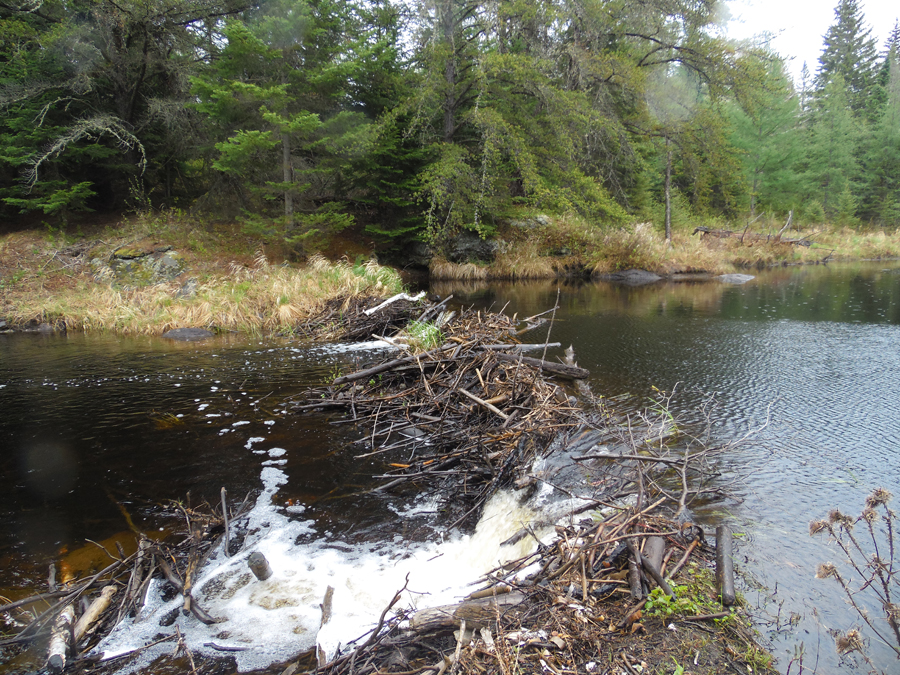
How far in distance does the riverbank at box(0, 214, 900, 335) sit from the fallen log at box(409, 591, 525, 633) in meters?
9.23

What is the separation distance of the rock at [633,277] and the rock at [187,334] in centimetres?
1443

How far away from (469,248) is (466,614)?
18.6 m

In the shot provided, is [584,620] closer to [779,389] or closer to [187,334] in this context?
[779,389]

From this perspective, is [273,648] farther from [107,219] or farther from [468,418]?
[107,219]

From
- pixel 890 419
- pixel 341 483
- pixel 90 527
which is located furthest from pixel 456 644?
pixel 890 419

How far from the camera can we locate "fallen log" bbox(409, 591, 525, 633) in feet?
8.08

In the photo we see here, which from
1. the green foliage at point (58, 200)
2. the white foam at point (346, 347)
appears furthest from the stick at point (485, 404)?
the green foliage at point (58, 200)

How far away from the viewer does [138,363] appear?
8820 mm

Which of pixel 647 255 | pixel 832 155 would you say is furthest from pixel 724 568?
pixel 832 155

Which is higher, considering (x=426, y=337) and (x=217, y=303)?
(x=217, y=303)

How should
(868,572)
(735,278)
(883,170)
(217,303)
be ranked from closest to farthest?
(868,572), (217,303), (735,278), (883,170)

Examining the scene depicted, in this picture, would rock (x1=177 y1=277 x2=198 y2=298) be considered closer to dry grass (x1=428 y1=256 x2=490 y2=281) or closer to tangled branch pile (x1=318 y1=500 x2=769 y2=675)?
dry grass (x1=428 y1=256 x2=490 y2=281)

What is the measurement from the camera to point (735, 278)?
60.8 ft

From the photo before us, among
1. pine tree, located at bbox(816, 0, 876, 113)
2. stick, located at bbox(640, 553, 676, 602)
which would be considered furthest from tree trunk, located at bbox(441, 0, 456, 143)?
pine tree, located at bbox(816, 0, 876, 113)
